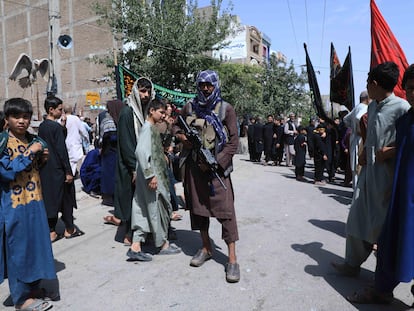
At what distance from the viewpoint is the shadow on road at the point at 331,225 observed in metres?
4.66

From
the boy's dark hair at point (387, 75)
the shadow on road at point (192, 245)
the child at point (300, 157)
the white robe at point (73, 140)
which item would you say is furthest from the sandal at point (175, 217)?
the child at point (300, 157)

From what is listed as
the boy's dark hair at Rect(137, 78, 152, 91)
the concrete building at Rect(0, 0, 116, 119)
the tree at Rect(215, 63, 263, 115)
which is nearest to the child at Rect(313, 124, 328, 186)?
the boy's dark hair at Rect(137, 78, 152, 91)

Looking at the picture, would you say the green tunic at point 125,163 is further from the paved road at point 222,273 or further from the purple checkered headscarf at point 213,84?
the purple checkered headscarf at point 213,84

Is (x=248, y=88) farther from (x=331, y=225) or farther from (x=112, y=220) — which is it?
(x=112, y=220)

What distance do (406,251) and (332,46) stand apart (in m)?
7.23

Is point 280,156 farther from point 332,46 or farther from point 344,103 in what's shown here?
point 344,103

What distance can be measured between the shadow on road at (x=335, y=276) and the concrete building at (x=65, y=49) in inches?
957

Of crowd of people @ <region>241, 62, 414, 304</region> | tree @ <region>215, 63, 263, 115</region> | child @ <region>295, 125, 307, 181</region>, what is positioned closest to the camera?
crowd of people @ <region>241, 62, 414, 304</region>

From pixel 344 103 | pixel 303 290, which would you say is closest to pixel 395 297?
pixel 303 290

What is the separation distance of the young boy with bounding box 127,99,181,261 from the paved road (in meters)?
0.19

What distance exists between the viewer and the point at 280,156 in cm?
1272

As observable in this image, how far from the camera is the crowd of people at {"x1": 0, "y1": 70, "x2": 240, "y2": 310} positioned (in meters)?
2.57

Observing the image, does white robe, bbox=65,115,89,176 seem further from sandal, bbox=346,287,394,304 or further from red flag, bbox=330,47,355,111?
sandal, bbox=346,287,394,304

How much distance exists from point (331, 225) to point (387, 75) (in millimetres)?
2709
